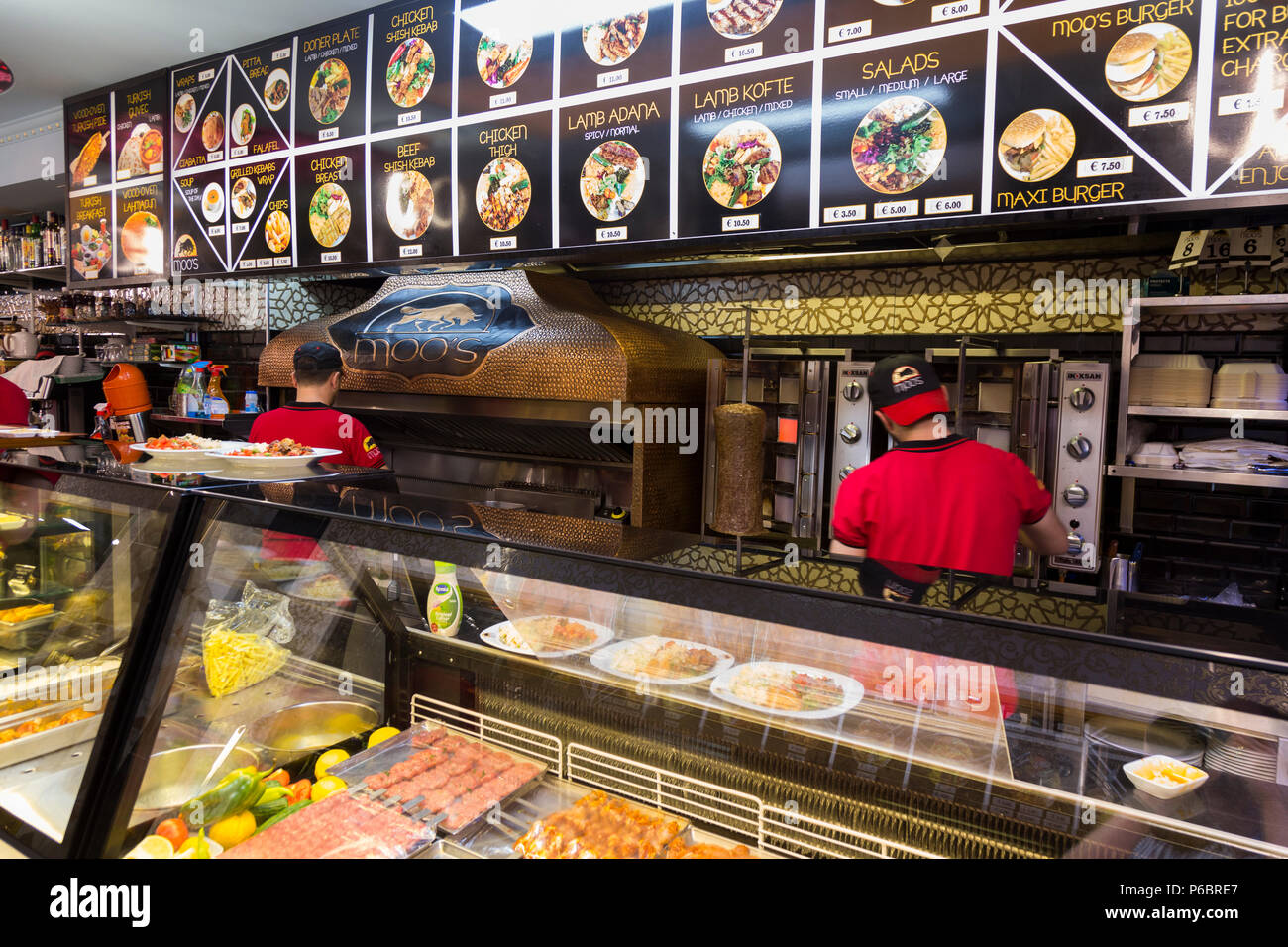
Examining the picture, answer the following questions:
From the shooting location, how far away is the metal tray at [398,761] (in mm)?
1517

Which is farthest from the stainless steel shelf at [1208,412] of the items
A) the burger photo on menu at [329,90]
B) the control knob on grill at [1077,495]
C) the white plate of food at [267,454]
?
the burger photo on menu at [329,90]

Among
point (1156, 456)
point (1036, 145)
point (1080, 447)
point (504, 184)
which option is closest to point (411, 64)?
point (504, 184)

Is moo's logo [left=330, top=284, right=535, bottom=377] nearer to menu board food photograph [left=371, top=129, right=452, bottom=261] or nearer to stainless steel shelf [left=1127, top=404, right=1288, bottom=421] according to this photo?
menu board food photograph [left=371, top=129, right=452, bottom=261]

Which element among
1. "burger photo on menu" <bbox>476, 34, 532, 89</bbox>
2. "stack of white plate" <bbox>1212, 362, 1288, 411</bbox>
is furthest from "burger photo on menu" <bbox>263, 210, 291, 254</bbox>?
"stack of white plate" <bbox>1212, 362, 1288, 411</bbox>

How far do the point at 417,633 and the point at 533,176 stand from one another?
94.1 inches

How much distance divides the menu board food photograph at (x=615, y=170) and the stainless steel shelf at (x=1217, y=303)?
1836mm

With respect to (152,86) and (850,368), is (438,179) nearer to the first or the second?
(850,368)

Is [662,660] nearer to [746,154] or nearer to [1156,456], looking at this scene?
[746,154]

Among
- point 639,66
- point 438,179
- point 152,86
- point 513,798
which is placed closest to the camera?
point 513,798

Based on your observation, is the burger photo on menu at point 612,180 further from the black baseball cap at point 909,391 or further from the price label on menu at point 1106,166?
the price label on menu at point 1106,166

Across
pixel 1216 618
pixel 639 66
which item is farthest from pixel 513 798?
pixel 639 66

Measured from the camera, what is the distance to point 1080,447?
310cm

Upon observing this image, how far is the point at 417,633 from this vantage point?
6.06ft

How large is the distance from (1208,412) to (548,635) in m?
2.64
